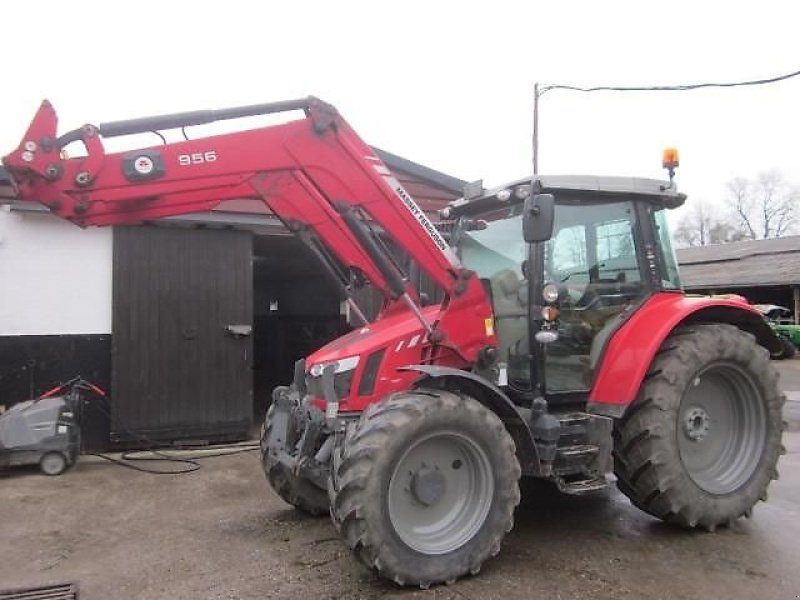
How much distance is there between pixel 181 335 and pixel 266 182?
4503 mm

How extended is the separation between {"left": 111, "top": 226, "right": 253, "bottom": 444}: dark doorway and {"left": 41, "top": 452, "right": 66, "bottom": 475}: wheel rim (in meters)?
1.06

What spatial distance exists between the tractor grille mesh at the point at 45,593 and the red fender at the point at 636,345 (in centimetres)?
342

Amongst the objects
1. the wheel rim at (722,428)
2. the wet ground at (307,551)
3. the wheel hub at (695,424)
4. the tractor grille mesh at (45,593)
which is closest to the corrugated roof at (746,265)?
the wheel rim at (722,428)

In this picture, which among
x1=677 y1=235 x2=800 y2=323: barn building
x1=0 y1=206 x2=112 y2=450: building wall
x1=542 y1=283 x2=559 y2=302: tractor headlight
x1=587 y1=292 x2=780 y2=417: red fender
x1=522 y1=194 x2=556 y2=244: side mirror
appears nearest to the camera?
x1=522 y1=194 x2=556 y2=244: side mirror

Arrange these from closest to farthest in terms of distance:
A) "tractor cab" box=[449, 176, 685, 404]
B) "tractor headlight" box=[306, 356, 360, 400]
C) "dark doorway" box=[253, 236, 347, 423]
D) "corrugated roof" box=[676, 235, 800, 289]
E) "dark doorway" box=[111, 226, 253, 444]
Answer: "tractor headlight" box=[306, 356, 360, 400], "tractor cab" box=[449, 176, 685, 404], "dark doorway" box=[111, 226, 253, 444], "dark doorway" box=[253, 236, 347, 423], "corrugated roof" box=[676, 235, 800, 289]

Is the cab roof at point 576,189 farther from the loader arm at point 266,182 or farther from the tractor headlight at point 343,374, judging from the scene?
the tractor headlight at point 343,374

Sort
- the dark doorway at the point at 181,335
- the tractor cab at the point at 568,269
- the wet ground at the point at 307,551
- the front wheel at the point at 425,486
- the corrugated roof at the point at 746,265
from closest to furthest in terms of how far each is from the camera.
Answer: the front wheel at the point at 425,486, the wet ground at the point at 307,551, the tractor cab at the point at 568,269, the dark doorway at the point at 181,335, the corrugated roof at the point at 746,265

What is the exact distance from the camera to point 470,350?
4.59 meters

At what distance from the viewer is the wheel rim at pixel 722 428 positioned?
491cm

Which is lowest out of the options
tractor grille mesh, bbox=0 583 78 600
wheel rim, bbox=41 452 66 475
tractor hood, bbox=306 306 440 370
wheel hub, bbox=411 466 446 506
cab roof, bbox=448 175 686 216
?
tractor grille mesh, bbox=0 583 78 600

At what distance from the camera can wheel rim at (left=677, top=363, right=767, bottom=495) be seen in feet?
16.1

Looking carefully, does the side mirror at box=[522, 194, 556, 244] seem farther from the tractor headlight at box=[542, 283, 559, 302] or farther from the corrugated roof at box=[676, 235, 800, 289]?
the corrugated roof at box=[676, 235, 800, 289]

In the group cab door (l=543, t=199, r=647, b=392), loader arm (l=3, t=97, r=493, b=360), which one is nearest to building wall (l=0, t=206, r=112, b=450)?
loader arm (l=3, t=97, r=493, b=360)

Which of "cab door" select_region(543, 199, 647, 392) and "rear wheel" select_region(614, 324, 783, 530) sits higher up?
"cab door" select_region(543, 199, 647, 392)
